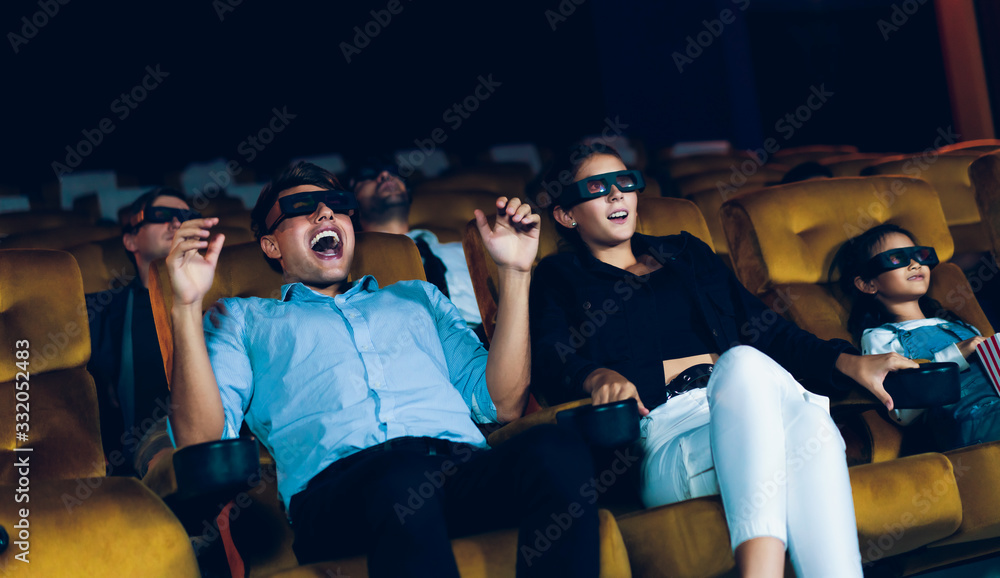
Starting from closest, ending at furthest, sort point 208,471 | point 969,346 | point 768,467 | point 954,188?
point 208,471 < point 768,467 < point 969,346 < point 954,188

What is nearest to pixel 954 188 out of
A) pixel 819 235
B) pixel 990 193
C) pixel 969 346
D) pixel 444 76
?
pixel 990 193

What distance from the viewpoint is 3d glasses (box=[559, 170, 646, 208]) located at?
174 cm

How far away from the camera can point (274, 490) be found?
1467mm

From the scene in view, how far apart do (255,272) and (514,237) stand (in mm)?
573

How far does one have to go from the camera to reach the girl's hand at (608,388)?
1.35 metres

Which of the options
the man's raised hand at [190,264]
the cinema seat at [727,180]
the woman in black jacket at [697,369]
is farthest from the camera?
the cinema seat at [727,180]

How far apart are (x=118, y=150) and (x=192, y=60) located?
0.73 metres

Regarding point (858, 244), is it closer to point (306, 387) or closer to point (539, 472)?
point (539, 472)

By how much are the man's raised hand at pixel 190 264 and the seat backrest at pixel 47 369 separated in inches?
18.0

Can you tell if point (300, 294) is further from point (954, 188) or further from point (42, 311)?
point (954, 188)

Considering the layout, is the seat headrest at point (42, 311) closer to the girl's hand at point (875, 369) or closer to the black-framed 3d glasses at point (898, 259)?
the girl's hand at point (875, 369)

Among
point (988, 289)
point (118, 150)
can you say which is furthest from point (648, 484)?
point (118, 150)

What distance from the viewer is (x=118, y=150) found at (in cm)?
505

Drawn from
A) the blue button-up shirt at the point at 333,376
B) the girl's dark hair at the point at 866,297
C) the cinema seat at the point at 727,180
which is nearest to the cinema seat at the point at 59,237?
the blue button-up shirt at the point at 333,376
